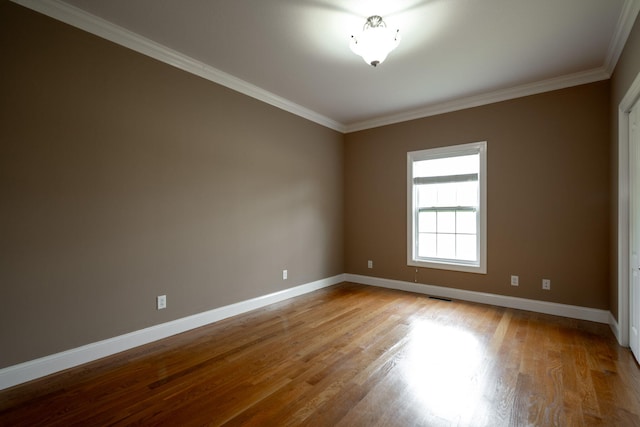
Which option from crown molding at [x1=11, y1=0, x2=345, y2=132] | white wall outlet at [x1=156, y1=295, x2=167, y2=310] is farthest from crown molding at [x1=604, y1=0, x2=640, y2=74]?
white wall outlet at [x1=156, y1=295, x2=167, y2=310]

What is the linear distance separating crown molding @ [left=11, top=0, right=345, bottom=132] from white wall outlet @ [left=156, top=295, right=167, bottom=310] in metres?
2.31

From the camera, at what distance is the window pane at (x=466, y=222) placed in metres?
4.27

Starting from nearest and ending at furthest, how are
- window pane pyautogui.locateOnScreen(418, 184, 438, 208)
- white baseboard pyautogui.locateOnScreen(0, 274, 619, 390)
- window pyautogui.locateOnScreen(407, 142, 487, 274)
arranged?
white baseboard pyautogui.locateOnScreen(0, 274, 619, 390)
window pyautogui.locateOnScreen(407, 142, 487, 274)
window pane pyautogui.locateOnScreen(418, 184, 438, 208)

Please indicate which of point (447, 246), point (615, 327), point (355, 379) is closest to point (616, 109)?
point (615, 327)

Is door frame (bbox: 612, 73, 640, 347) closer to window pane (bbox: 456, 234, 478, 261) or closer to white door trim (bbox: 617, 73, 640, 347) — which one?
white door trim (bbox: 617, 73, 640, 347)

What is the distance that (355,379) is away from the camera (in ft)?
7.26

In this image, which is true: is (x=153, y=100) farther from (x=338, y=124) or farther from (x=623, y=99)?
(x=623, y=99)

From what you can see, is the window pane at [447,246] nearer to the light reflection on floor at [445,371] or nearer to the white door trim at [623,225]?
the light reflection on floor at [445,371]

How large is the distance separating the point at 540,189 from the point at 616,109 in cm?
107

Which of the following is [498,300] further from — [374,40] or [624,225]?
[374,40]

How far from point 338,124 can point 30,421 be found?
4935 mm

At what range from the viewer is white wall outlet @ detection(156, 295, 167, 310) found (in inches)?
115

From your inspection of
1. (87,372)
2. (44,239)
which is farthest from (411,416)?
(44,239)

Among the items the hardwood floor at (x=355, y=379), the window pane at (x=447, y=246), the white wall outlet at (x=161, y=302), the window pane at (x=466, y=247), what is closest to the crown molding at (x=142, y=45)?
the white wall outlet at (x=161, y=302)
